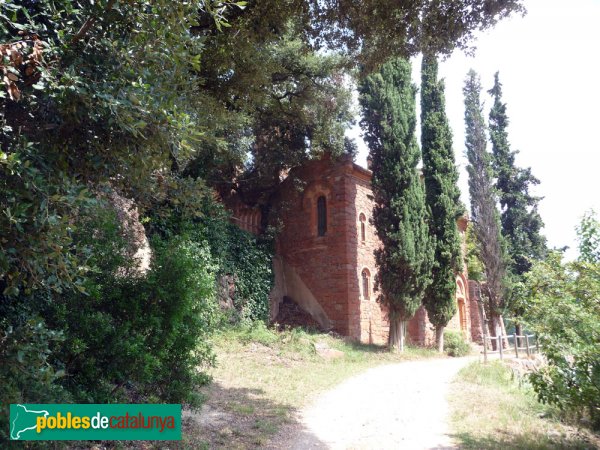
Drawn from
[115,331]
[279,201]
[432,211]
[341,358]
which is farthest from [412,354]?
[115,331]

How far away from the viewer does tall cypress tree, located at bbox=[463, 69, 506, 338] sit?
20.1m

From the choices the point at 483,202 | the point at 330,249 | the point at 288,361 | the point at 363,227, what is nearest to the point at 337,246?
the point at 330,249

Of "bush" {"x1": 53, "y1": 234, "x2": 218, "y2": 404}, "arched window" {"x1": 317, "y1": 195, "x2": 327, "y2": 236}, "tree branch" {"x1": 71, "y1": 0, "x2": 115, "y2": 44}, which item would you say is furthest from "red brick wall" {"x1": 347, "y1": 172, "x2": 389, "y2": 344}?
"tree branch" {"x1": 71, "y1": 0, "x2": 115, "y2": 44}

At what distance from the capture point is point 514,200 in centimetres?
2627

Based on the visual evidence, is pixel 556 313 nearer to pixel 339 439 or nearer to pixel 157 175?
pixel 339 439

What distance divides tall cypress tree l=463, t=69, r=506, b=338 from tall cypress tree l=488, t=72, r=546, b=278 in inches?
182

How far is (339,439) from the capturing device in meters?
6.49

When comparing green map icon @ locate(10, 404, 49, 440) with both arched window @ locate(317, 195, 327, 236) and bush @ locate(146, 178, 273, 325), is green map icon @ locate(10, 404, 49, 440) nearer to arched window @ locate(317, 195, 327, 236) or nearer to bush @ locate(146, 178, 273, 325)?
bush @ locate(146, 178, 273, 325)

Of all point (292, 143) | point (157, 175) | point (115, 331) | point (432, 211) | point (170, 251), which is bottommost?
point (115, 331)

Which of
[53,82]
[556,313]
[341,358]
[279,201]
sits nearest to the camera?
[53,82]

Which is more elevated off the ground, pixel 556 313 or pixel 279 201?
pixel 279 201

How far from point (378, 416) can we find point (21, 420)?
575cm

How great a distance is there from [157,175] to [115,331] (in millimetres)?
1706

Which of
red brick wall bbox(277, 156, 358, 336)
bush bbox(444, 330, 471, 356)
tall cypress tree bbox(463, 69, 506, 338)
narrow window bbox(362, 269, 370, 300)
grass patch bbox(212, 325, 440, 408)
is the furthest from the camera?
tall cypress tree bbox(463, 69, 506, 338)
